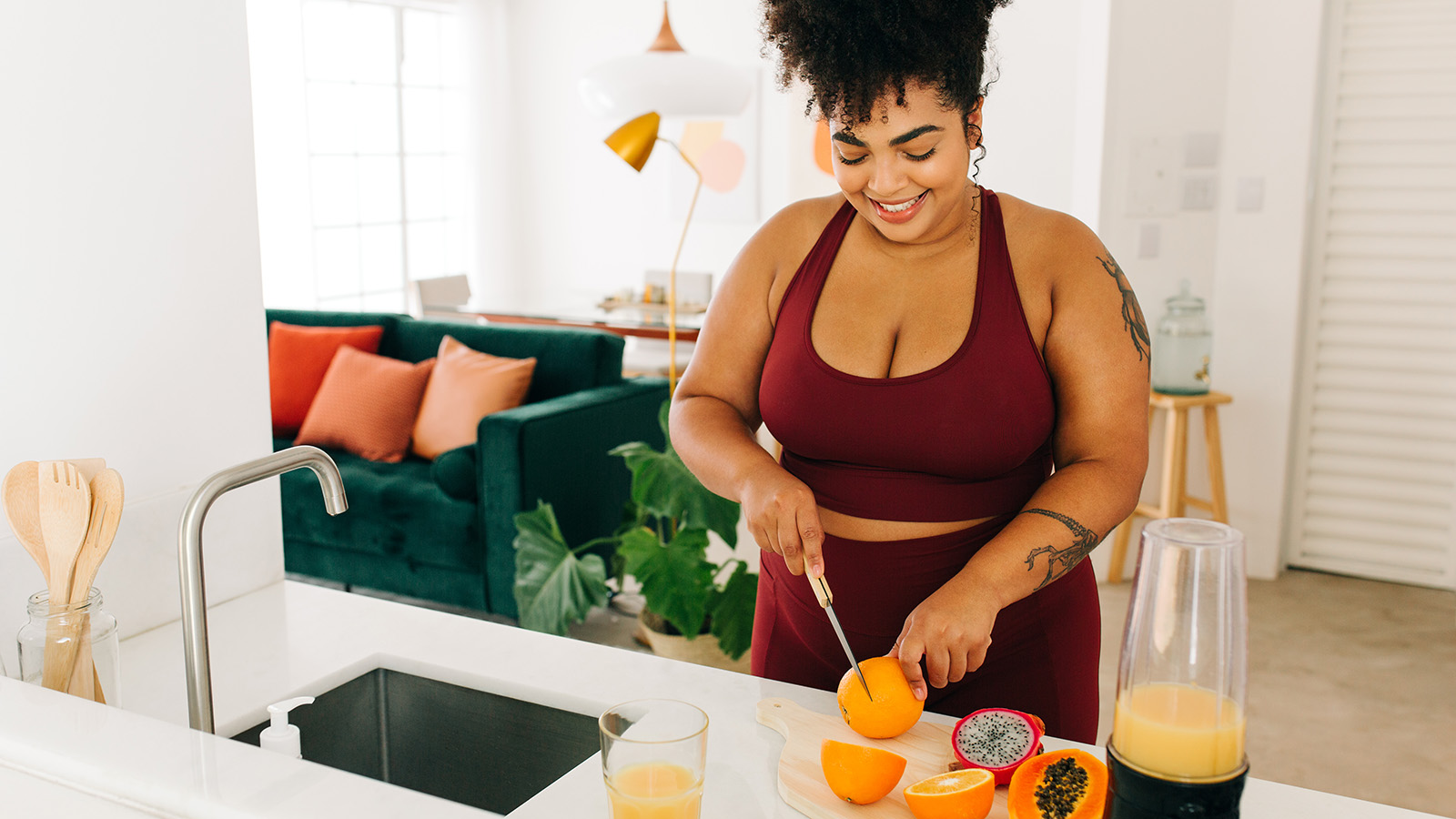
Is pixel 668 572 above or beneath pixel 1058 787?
beneath

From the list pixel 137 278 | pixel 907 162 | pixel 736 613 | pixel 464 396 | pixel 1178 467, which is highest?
pixel 907 162

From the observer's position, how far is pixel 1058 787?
88 centimetres

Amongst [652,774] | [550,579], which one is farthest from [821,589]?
[550,579]

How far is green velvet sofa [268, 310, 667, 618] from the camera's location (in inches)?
126

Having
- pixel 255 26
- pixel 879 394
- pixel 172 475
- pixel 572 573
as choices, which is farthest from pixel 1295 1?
pixel 255 26

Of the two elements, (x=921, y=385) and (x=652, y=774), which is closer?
(x=652, y=774)

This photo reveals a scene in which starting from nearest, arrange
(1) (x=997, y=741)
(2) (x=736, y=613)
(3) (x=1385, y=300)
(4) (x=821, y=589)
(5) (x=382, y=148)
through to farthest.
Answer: (1) (x=997, y=741), (4) (x=821, y=589), (2) (x=736, y=613), (3) (x=1385, y=300), (5) (x=382, y=148)

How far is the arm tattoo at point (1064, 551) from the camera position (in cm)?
117

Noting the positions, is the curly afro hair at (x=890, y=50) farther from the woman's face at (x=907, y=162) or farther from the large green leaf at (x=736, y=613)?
the large green leaf at (x=736, y=613)

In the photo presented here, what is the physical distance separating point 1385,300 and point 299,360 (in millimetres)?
3837

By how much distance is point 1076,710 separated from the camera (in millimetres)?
1339

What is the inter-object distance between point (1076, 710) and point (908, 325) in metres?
0.50

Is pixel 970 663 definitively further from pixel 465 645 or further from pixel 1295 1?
pixel 1295 1

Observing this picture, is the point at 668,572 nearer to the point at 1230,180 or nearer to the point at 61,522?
the point at 61,522
